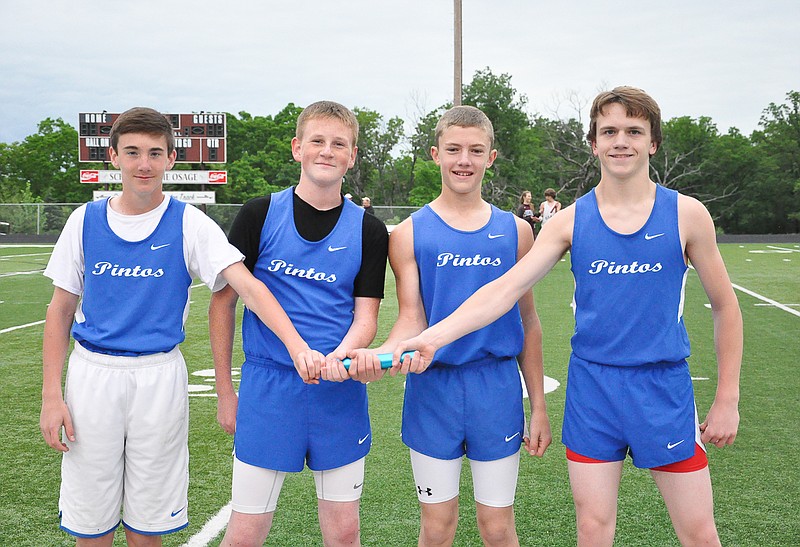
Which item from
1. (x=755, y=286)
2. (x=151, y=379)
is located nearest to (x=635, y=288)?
(x=151, y=379)

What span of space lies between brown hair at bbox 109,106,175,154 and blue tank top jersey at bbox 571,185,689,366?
1596 mm

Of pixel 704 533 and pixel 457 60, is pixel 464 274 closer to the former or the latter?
pixel 704 533

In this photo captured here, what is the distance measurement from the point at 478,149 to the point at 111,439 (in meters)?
1.70

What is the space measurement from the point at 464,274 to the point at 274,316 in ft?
2.41

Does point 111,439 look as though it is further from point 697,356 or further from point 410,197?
point 410,197

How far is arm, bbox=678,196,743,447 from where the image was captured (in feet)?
8.61

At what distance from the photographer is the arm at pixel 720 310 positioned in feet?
8.61

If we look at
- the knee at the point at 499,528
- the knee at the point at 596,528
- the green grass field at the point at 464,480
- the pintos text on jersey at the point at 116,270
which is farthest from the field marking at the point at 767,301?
the pintos text on jersey at the point at 116,270

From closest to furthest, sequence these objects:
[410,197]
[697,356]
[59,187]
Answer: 1. [697,356]
2. [410,197]
3. [59,187]

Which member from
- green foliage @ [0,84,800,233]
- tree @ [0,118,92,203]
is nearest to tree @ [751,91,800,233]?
green foliage @ [0,84,800,233]

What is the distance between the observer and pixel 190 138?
29500 millimetres

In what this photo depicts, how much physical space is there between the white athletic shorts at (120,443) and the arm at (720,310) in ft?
6.18

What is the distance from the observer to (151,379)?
9.00 feet

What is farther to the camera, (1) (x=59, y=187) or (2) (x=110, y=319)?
(1) (x=59, y=187)
